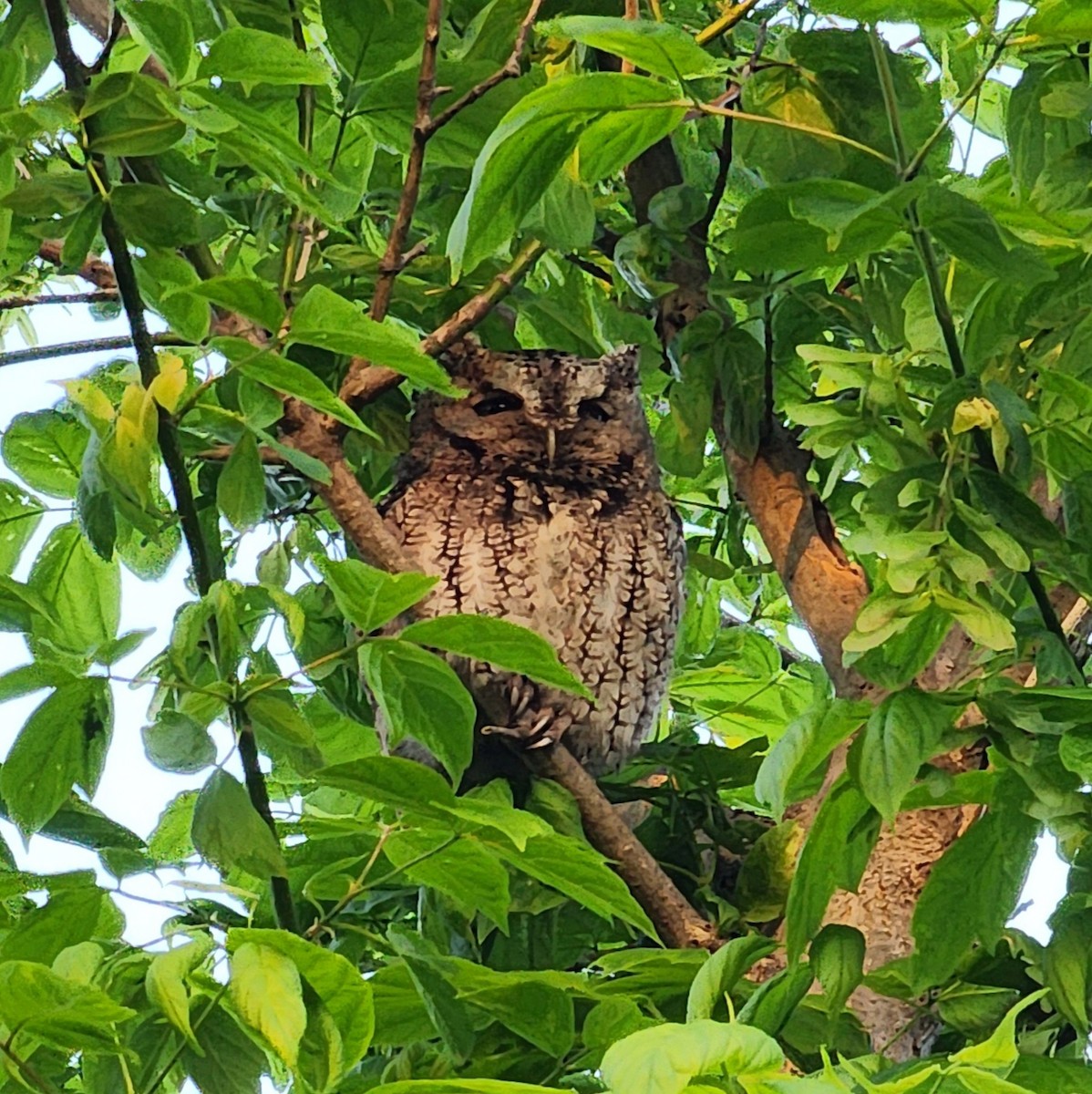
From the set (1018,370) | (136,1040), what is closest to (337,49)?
(1018,370)

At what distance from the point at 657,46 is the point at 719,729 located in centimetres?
94

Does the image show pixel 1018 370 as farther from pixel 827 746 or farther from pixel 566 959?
pixel 566 959

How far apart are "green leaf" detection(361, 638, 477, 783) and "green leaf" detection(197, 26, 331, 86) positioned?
26 cm

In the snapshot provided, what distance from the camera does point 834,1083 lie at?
466mm

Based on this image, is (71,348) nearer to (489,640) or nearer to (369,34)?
(369,34)

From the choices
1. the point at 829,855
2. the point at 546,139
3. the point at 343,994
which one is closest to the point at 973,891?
the point at 829,855

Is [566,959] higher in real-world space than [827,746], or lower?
lower

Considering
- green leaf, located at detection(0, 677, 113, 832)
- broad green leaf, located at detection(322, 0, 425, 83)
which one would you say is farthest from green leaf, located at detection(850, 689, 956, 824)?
broad green leaf, located at detection(322, 0, 425, 83)

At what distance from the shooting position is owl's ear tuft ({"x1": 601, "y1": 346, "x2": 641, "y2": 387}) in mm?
1389

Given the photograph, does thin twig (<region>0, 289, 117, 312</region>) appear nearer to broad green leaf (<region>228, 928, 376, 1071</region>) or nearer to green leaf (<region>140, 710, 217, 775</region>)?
green leaf (<region>140, 710, 217, 775</region>)

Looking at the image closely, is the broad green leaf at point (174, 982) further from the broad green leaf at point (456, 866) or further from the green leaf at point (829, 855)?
the green leaf at point (829, 855)

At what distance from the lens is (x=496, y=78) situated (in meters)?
0.83

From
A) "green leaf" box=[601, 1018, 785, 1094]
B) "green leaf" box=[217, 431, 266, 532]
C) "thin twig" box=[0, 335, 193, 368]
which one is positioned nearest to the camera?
"green leaf" box=[601, 1018, 785, 1094]

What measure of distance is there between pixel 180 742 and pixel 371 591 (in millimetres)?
107
